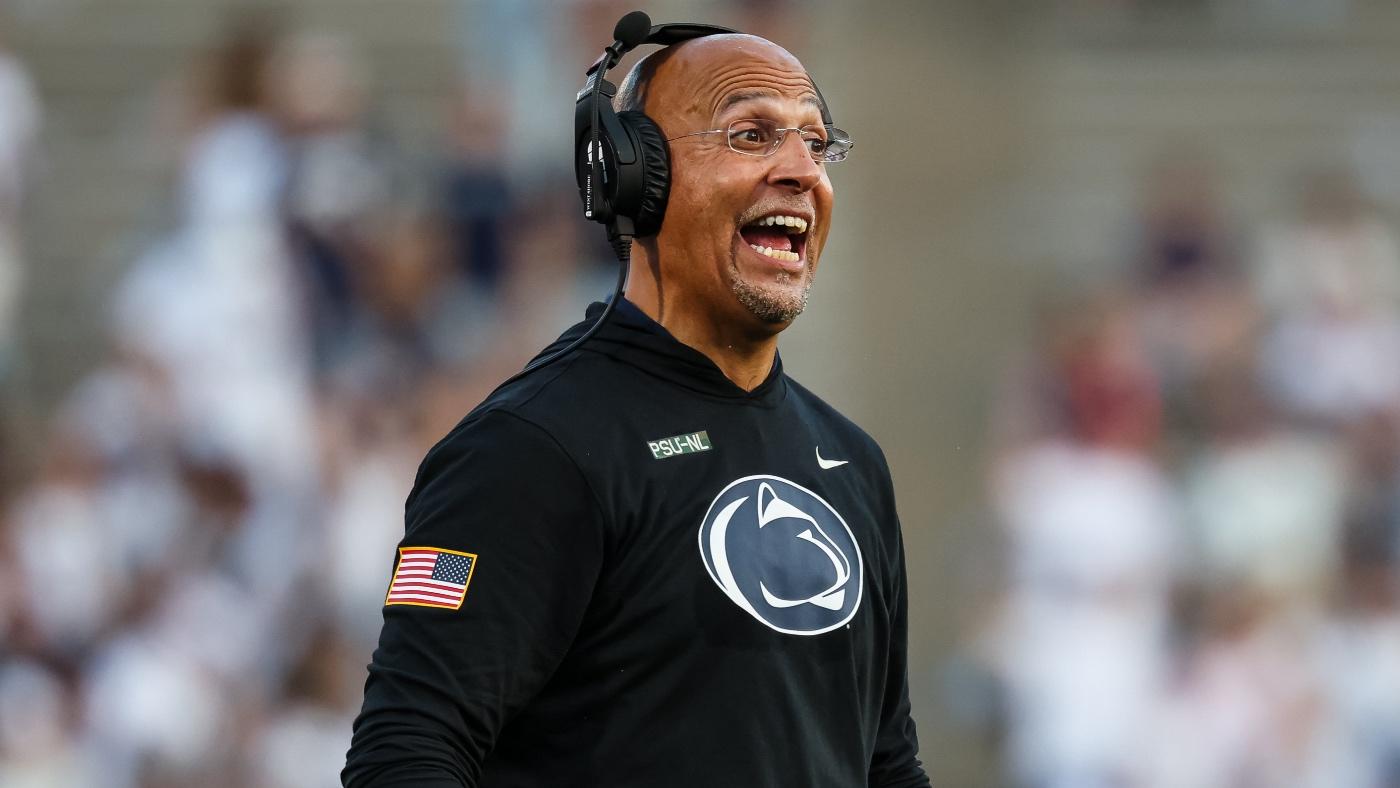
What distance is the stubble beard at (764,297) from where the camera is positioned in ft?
10.2

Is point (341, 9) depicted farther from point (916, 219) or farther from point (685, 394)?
point (685, 394)

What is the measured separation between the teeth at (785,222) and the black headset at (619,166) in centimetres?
16

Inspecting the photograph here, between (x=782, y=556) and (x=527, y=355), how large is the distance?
5.13 m

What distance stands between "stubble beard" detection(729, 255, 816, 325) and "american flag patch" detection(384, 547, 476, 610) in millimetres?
620

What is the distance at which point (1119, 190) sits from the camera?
11930mm

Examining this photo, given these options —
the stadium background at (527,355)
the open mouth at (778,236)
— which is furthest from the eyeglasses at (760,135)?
the stadium background at (527,355)

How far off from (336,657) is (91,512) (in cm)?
140

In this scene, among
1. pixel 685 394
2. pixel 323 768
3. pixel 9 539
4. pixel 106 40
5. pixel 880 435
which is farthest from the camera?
pixel 106 40

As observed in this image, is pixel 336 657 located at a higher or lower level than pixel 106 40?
lower

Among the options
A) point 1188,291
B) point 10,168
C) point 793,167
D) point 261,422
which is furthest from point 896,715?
point 10,168

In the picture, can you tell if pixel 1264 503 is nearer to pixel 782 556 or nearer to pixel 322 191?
pixel 322 191

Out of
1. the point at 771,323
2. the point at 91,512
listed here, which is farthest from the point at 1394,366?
the point at 771,323

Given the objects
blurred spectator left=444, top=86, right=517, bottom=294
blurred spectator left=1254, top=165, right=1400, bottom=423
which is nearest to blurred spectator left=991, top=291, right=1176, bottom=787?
blurred spectator left=1254, top=165, right=1400, bottom=423

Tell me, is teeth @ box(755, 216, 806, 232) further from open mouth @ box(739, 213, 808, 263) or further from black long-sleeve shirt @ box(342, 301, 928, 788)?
black long-sleeve shirt @ box(342, 301, 928, 788)
